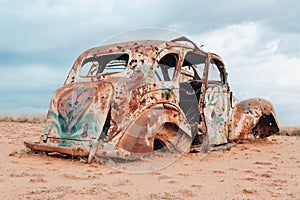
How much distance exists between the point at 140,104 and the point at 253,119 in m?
4.26

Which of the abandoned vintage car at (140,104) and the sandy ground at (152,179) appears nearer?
the sandy ground at (152,179)

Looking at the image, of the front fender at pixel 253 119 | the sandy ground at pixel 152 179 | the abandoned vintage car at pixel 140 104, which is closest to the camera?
the sandy ground at pixel 152 179

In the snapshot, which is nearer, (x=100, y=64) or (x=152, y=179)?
(x=152, y=179)

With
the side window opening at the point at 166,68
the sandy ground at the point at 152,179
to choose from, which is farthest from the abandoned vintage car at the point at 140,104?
the sandy ground at the point at 152,179

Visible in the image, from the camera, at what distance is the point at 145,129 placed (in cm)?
559

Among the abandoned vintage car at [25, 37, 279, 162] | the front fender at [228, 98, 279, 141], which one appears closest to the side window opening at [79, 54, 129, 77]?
the abandoned vintage car at [25, 37, 279, 162]

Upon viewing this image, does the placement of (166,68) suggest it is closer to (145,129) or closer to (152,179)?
(145,129)

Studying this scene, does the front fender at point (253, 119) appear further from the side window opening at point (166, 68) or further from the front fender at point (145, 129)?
the front fender at point (145, 129)

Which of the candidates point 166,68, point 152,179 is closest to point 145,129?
point 152,179

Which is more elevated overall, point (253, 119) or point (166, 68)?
point (166, 68)

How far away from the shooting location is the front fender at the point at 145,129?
5430 millimetres

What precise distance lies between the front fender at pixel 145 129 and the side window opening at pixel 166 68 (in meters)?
0.61

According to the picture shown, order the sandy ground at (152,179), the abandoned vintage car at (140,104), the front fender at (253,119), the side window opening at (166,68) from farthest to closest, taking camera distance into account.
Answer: the front fender at (253,119) → the side window opening at (166,68) → the abandoned vintage car at (140,104) → the sandy ground at (152,179)

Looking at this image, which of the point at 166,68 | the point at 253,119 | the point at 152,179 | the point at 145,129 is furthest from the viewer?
the point at 253,119
